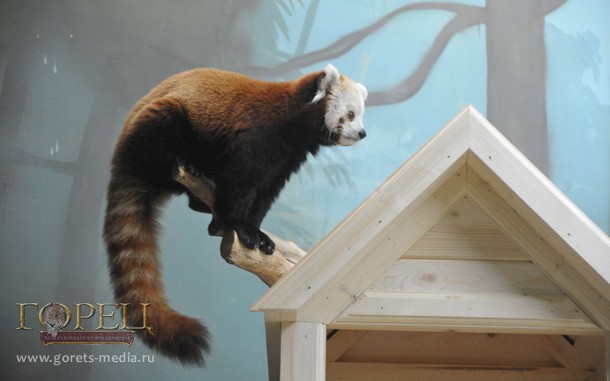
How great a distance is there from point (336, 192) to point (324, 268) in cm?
157

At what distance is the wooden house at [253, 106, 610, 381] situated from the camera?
1.22m

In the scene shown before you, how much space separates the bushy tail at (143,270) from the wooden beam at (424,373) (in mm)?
373

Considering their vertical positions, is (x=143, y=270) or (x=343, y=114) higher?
(x=343, y=114)

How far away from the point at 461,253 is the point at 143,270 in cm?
92

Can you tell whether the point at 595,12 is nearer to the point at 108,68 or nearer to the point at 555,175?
the point at 555,175

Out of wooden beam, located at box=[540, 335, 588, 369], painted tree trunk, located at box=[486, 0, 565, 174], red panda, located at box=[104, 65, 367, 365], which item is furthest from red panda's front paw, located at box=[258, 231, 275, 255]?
painted tree trunk, located at box=[486, 0, 565, 174]

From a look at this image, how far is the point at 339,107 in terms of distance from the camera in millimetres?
2014

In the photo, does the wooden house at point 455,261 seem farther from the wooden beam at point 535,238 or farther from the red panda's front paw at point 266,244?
the red panda's front paw at point 266,244

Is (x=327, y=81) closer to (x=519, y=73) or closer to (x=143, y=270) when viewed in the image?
(x=143, y=270)

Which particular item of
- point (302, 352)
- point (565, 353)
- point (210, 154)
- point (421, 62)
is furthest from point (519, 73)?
point (302, 352)

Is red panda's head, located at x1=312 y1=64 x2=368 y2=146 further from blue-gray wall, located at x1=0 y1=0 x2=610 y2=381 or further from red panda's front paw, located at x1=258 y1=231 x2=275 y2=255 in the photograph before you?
blue-gray wall, located at x1=0 y1=0 x2=610 y2=381


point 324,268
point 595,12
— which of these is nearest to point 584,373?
point 324,268
